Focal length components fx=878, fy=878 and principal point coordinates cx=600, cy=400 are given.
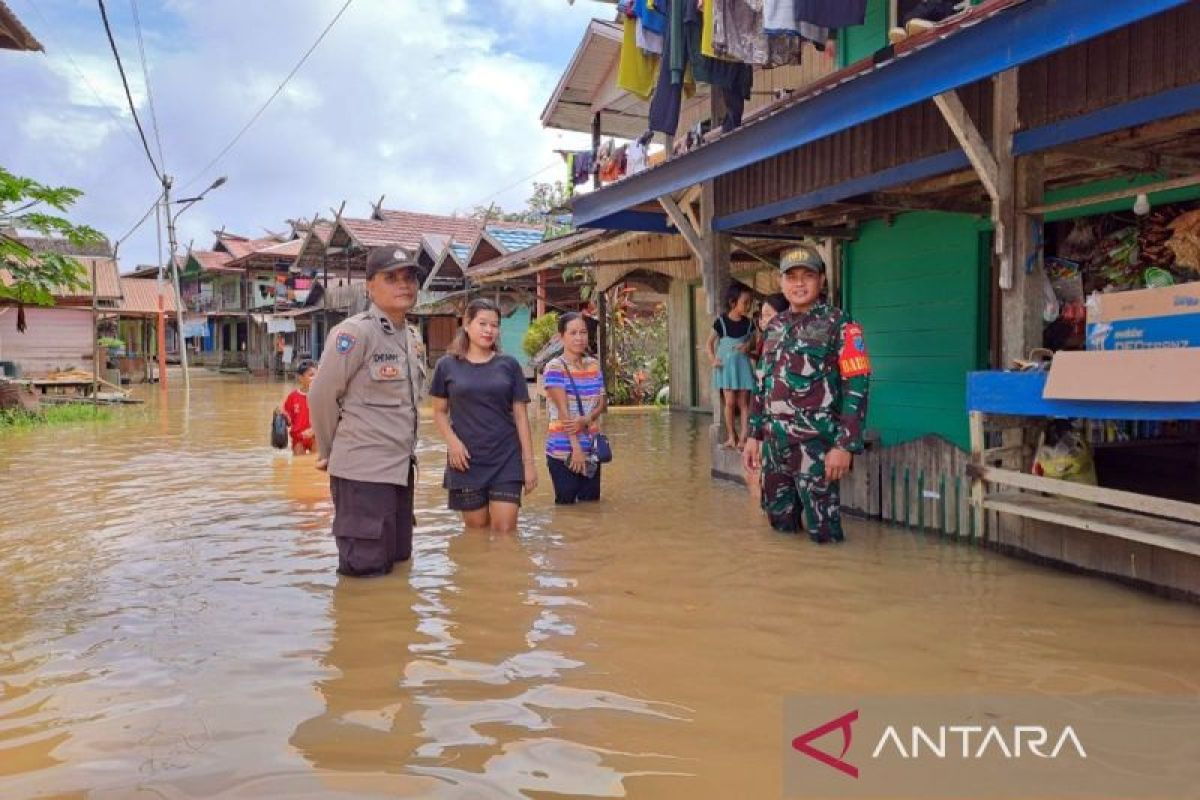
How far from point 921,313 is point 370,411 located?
18.7ft

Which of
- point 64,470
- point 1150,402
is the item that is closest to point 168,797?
point 1150,402

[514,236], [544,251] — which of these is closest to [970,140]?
[544,251]

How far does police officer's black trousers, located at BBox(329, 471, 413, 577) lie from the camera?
4.54 metres

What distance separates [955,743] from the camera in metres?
2.81

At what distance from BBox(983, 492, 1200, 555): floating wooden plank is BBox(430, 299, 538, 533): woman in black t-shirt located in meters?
2.83

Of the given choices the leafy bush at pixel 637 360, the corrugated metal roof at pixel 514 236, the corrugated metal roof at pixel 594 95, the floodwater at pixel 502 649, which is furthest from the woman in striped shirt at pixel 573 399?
the corrugated metal roof at pixel 514 236

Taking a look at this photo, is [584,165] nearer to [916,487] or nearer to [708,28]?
[708,28]

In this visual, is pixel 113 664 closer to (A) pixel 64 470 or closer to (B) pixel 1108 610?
(B) pixel 1108 610

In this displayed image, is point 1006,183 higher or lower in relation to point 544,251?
lower

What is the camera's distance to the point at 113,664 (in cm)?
359

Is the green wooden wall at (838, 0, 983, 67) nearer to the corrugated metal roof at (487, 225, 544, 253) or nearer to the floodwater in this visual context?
the floodwater

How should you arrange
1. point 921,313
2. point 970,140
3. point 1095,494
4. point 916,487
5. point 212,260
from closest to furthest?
point 1095,494, point 970,140, point 916,487, point 921,313, point 212,260

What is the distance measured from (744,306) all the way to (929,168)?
9.30 feet

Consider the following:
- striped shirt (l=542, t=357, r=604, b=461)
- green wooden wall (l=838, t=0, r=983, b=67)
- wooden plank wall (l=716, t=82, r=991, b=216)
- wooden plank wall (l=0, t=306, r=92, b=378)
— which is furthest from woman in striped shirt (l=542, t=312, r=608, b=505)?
wooden plank wall (l=0, t=306, r=92, b=378)
